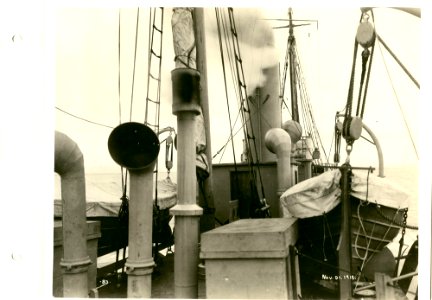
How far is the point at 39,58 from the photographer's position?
264cm

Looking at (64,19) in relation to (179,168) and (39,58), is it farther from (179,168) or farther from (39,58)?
(179,168)

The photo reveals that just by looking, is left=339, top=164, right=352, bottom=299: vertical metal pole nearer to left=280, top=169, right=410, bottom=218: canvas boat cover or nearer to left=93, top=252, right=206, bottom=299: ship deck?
left=280, top=169, right=410, bottom=218: canvas boat cover

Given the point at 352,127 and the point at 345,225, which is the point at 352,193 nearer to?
the point at 345,225

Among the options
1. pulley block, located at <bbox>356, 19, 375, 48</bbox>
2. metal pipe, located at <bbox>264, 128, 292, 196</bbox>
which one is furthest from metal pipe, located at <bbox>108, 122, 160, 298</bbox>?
metal pipe, located at <bbox>264, 128, 292, 196</bbox>

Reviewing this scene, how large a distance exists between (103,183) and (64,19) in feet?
10.9

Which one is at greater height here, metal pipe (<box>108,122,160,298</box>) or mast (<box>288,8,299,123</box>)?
mast (<box>288,8,299,123</box>)

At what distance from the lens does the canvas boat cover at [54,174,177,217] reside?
5426 mm

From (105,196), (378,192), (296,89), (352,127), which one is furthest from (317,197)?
(296,89)

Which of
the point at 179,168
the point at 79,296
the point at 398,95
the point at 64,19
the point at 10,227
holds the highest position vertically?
the point at 64,19

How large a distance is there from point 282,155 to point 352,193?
2449 mm

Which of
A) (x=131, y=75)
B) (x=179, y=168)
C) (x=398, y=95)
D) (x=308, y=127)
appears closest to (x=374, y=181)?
(x=398, y=95)

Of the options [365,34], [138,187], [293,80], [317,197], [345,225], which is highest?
[293,80]

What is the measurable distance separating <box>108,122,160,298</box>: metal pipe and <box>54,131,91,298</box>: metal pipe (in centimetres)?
29

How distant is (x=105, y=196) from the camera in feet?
19.1
